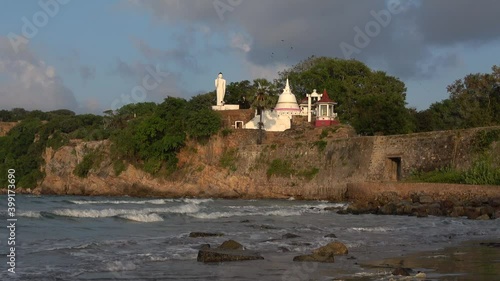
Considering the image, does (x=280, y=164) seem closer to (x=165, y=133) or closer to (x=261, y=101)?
(x=261, y=101)

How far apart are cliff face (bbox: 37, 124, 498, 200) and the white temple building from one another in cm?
283

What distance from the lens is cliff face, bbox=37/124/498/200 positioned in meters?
43.3

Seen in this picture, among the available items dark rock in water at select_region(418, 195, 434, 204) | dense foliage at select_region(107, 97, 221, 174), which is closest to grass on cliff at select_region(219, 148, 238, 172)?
dense foliage at select_region(107, 97, 221, 174)

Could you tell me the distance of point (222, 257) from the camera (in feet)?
49.7

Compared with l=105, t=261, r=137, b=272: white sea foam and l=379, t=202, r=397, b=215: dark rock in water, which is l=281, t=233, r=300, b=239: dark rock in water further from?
l=379, t=202, r=397, b=215: dark rock in water

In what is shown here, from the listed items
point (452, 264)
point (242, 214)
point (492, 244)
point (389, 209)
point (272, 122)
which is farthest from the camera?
point (272, 122)

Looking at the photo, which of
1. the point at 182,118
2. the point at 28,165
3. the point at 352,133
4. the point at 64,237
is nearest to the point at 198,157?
the point at 182,118

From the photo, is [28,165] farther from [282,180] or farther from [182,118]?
[282,180]

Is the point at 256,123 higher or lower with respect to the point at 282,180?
higher

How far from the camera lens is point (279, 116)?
59531 millimetres

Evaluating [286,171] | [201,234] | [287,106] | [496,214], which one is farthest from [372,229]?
[287,106]

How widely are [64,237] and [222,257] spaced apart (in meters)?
7.38

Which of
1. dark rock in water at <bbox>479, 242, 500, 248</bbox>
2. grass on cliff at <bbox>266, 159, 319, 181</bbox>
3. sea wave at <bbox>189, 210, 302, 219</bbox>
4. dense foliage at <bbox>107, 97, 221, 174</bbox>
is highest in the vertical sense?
dense foliage at <bbox>107, 97, 221, 174</bbox>

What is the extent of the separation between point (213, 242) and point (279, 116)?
40.8 m
